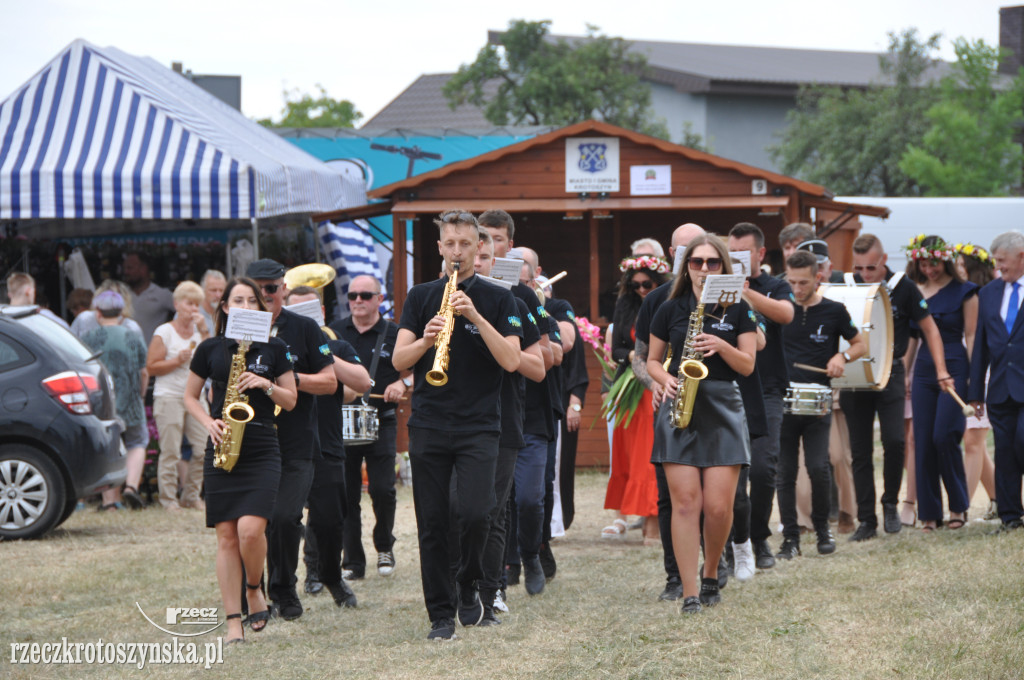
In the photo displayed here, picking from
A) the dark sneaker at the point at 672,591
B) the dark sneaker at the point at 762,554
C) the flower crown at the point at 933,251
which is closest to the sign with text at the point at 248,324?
the dark sneaker at the point at 672,591

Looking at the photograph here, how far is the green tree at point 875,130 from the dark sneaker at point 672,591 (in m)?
27.8

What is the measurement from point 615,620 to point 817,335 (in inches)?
111

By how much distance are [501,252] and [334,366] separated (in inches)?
44.7

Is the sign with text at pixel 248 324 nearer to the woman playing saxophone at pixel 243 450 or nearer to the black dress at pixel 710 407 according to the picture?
the woman playing saxophone at pixel 243 450

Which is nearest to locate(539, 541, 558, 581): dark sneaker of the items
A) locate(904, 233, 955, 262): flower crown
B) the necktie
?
the necktie

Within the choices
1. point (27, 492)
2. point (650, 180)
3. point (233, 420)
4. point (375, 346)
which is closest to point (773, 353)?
point (375, 346)

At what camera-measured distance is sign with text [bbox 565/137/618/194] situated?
15.0 meters

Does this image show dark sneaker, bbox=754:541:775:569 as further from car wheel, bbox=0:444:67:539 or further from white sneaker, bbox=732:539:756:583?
car wheel, bbox=0:444:67:539

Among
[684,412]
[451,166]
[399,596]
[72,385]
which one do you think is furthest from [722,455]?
[451,166]

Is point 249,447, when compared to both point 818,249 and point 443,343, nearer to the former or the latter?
point 443,343

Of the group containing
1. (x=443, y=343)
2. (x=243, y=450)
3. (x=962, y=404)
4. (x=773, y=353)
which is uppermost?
(x=443, y=343)

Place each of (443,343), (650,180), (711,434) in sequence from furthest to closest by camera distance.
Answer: (650,180) → (711,434) → (443,343)

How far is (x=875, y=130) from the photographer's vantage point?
33531 millimetres

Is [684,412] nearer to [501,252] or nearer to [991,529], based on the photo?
[501,252]
